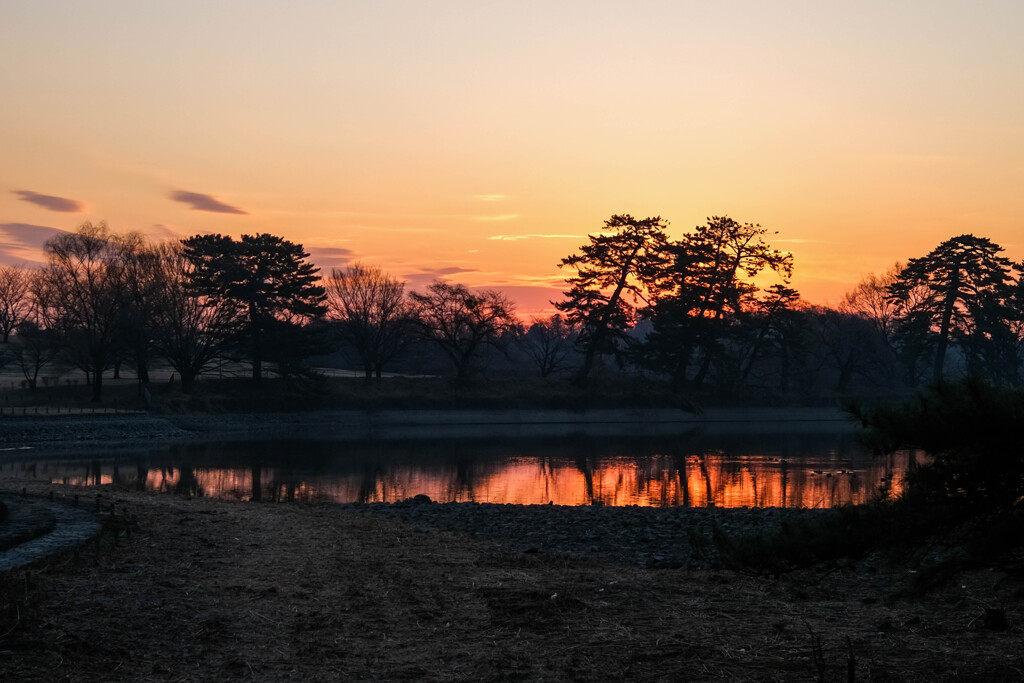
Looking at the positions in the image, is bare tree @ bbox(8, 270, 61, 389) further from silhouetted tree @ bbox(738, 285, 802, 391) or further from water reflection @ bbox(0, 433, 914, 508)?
silhouetted tree @ bbox(738, 285, 802, 391)

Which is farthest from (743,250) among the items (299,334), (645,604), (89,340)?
(645,604)

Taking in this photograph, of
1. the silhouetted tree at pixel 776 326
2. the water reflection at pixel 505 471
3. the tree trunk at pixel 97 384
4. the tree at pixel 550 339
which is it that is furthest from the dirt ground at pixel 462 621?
the tree at pixel 550 339

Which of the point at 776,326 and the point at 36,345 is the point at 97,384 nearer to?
the point at 36,345

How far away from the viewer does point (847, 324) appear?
88.5m

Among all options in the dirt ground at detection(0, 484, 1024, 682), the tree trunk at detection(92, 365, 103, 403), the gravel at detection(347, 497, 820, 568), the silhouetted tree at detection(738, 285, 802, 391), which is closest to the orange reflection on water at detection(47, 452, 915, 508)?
the gravel at detection(347, 497, 820, 568)

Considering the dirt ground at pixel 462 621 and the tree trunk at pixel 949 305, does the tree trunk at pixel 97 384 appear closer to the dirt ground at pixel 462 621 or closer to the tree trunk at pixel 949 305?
the dirt ground at pixel 462 621

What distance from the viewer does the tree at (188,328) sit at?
66438 millimetres

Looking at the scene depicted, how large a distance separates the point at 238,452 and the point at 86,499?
25414mm

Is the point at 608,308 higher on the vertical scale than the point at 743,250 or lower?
lower

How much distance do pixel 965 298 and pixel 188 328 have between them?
63.0 metres

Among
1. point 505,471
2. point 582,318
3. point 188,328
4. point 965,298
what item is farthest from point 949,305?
point 188,328

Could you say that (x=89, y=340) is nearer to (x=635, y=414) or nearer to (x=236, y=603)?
(x=635, y=414)

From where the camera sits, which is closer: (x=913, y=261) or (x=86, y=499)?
(x=86, y=499)

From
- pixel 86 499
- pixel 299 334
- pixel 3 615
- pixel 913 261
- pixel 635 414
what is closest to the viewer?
pixel 3 615
